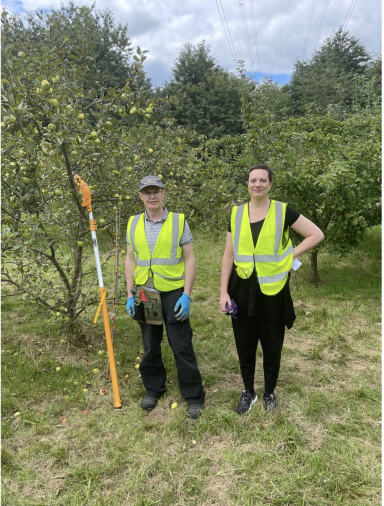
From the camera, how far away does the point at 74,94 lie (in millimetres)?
3055

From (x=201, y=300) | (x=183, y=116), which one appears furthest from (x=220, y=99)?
(x=201, y=300)

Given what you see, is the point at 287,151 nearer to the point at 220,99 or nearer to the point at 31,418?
the point at 31,418

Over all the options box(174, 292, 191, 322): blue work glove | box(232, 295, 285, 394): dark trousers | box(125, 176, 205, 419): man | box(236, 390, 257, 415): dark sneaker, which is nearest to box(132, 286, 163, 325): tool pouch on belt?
box(125, 176, 205, 419): man

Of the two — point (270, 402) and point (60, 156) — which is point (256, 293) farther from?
point (60, 156)

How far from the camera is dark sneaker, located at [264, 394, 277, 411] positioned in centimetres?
286

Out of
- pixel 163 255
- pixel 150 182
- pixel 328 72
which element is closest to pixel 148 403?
pixel 163 255

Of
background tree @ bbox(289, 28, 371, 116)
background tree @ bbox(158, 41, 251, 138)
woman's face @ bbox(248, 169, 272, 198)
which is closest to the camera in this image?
woman's face @ bbox(248, 169, 272, 198)

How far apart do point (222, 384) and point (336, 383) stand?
109 centimetres

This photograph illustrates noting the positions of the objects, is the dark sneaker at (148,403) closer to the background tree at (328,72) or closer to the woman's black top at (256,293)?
the woman's black top at (256,293)

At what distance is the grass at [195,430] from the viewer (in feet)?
7.14

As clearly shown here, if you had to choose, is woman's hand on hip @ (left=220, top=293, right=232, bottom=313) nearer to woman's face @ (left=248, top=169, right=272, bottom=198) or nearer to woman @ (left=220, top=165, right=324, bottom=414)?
woman @ (left=220, top=165, right=324, bottom=414)

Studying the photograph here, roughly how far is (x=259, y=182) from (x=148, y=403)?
2.06 meters

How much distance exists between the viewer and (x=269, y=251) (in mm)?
2533

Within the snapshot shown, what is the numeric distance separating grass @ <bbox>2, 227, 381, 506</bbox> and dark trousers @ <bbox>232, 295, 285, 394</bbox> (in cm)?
30
